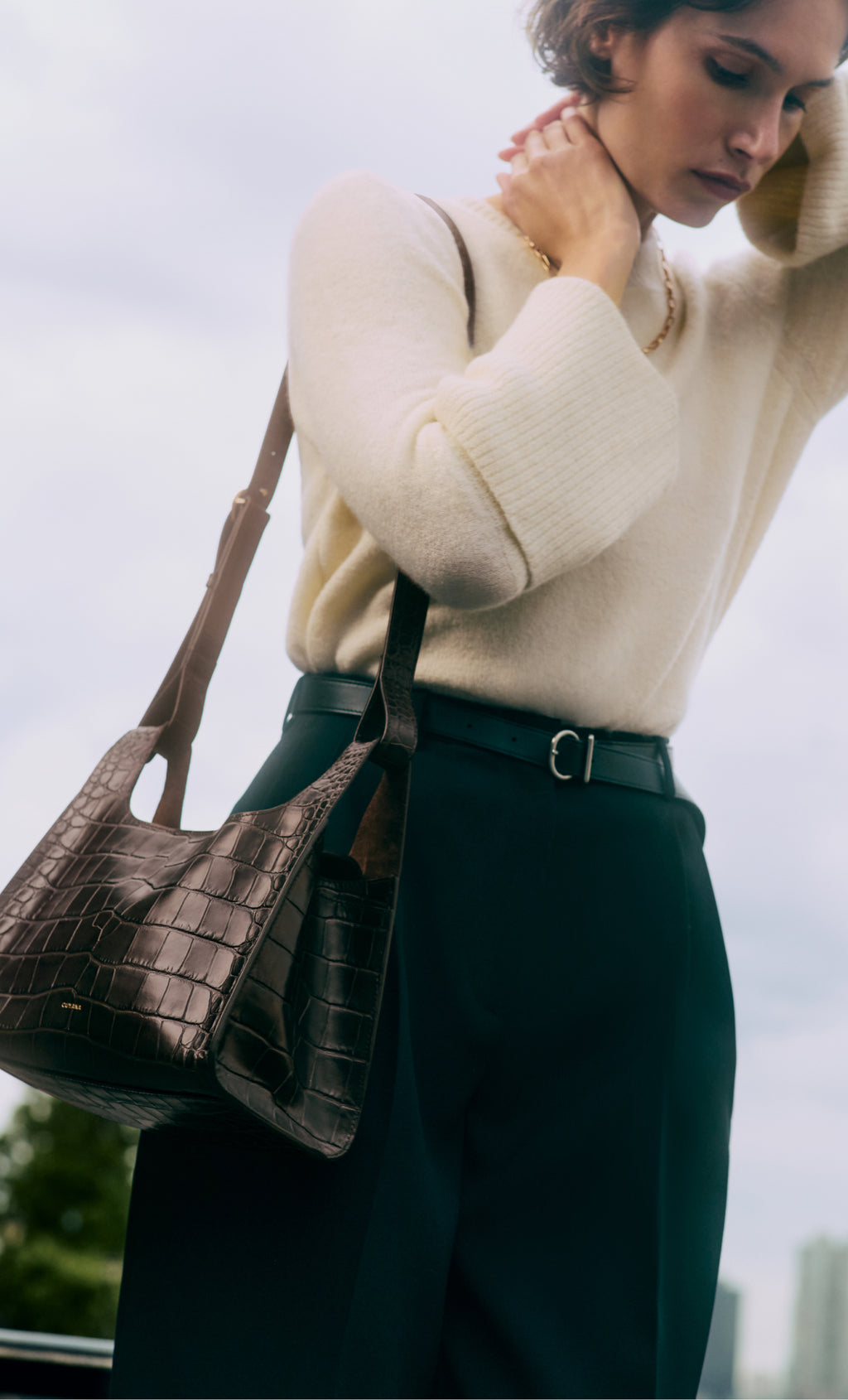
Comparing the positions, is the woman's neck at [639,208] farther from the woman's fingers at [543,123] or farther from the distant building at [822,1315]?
the distant building at [822,1315]

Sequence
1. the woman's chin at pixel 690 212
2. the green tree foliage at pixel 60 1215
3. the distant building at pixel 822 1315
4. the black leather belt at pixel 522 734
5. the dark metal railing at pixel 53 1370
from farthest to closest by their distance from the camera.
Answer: the green tree foliage at pixel 60 1215 < the distant building at pixel 822 1315 < the dark metal railing at pixel 53 1370 < the woman's chin at pixel 690 212 < the black leather belt at pixel 522 734

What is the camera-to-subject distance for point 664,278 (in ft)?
2.90

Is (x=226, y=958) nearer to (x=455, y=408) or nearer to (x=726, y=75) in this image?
(x=455, y=408)

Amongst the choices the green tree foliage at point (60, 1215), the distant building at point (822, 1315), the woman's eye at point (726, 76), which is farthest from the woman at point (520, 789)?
the green tree foliage at point (60, 1215)

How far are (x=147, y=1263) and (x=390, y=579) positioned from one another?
1.46 ft

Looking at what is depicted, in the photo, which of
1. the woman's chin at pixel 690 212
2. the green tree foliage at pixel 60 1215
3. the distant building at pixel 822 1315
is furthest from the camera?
the green tree foliage at pixel 60 1215

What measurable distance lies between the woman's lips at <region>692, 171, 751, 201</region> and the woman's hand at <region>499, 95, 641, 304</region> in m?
0.05

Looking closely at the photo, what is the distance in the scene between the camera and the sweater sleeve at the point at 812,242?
861 millimetres

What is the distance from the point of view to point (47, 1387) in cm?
140

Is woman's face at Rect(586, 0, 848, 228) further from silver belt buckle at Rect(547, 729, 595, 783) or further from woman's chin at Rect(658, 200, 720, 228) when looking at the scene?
silver belt buckle at Rect(547, 729, 595, 783)

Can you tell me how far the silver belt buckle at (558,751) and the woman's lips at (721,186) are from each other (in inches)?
16.1

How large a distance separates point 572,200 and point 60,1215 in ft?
30.9

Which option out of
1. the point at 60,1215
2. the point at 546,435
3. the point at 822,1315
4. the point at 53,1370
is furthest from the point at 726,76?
the point at 60,1215

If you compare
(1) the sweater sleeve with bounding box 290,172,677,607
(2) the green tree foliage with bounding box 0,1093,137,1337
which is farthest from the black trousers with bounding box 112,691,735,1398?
(2) the green tree foliage with bounding box 0,1093,137,1337
